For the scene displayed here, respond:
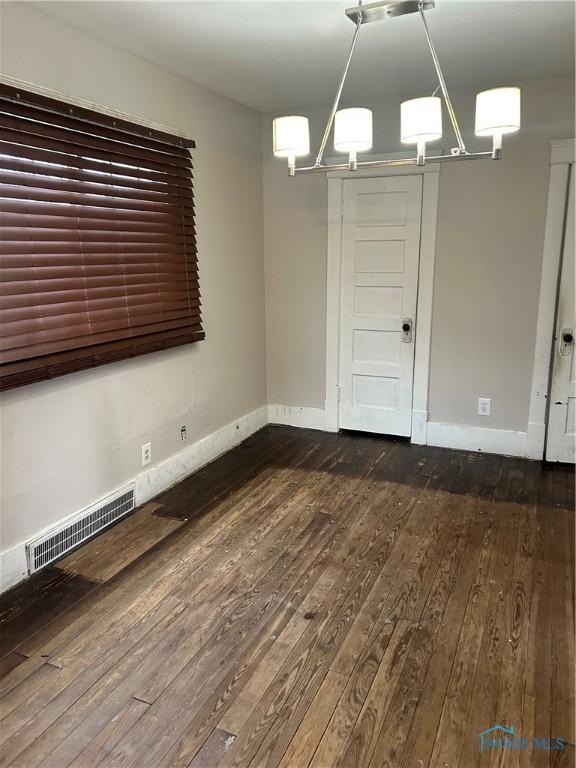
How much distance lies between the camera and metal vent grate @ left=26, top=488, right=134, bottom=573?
257 cm

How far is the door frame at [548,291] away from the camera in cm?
344

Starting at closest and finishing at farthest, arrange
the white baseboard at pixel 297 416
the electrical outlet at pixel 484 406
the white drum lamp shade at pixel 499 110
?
the white drum lamp shade at pixel 499 110
the electrical outlet at pixel 484 406
the white baseboard at pixel 297 416

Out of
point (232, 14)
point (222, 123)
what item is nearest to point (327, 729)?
point (232, 14)

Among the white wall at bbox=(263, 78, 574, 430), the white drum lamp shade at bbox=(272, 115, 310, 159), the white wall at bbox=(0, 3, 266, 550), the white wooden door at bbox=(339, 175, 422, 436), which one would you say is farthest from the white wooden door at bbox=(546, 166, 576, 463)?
the white wall at bbox=(0, 3, 266, 550)

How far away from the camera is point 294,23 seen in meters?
2.52

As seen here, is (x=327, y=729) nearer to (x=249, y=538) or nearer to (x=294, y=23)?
(x=249, y=538)

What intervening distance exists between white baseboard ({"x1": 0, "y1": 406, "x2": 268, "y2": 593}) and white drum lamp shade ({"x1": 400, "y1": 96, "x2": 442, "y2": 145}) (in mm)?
2335

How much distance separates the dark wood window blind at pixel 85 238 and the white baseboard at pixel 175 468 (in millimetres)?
756

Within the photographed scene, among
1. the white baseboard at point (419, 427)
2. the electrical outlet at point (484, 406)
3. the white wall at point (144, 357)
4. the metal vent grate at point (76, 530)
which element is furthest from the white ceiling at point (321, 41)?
the metal vent grate at point (76, 530)

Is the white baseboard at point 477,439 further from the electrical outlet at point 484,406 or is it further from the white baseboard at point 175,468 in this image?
the white baseboard at point 175,468

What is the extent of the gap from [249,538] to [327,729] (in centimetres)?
122

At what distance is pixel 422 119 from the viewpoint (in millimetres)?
2146

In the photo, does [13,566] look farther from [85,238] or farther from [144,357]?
[85,238]

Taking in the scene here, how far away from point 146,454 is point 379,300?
205 centimetres
